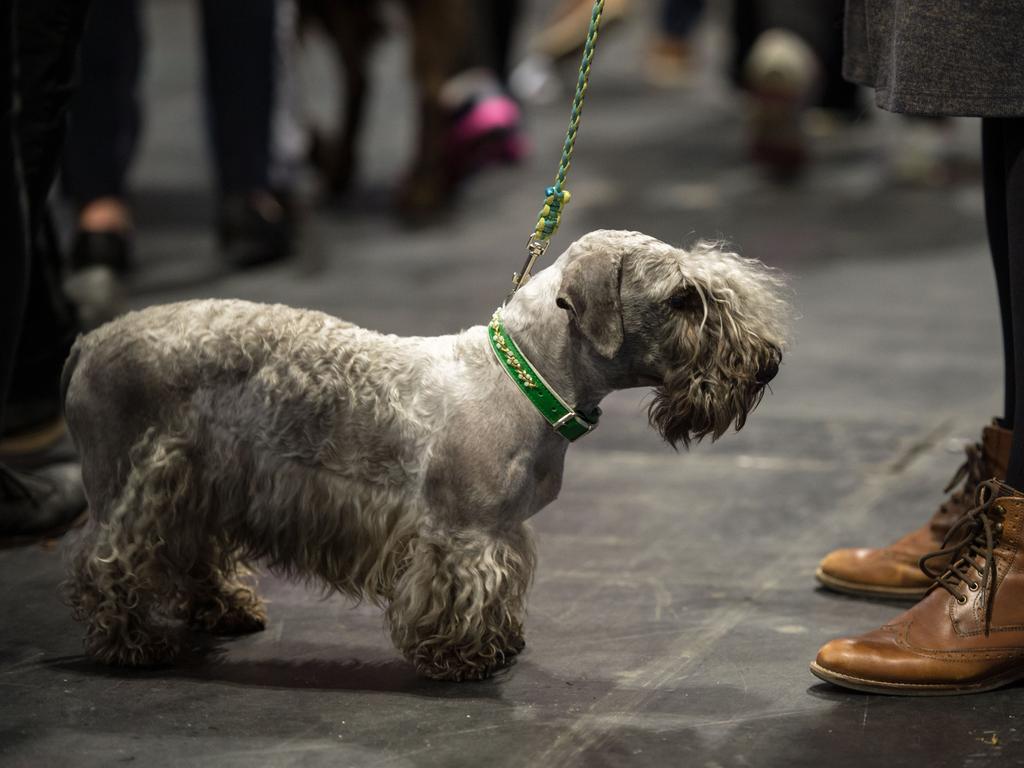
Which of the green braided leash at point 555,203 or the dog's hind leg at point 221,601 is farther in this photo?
the dog's hind leg at point 221,601

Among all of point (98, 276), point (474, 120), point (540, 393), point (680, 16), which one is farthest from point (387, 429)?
point (680, 16)

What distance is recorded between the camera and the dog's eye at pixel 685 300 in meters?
2.14

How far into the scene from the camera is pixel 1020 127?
7.19 ft

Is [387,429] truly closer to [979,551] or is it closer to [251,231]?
[979,551]

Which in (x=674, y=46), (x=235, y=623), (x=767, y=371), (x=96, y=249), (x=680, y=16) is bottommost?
(x=235, y=623)

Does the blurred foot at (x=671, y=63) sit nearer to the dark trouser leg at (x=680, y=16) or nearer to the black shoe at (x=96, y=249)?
the dark trouser leg at (x=680, y=16)

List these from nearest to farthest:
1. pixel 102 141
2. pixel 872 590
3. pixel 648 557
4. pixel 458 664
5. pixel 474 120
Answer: pixel 458 664 → pixel 872 590 → pixel 648 557 → pixel 102 141 → pixel 474 120

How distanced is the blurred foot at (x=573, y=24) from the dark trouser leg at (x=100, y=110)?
3.13 m

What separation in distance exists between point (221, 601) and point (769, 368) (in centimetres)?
92

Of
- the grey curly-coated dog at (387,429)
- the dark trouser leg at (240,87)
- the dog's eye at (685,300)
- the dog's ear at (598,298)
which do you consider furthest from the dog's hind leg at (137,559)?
the dark trouser leg at (240,87)

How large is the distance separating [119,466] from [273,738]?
50cm

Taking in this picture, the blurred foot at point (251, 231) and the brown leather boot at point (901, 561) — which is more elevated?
the blurred foot at point (251, 231)

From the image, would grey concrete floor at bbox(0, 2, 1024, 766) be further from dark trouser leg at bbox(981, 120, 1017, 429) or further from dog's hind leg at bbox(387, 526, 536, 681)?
dark trouser leg at bbox(981, 120, 1017, 429)

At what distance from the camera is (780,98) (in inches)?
235
